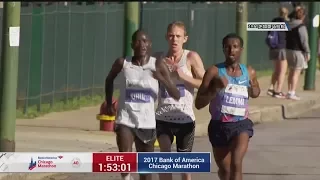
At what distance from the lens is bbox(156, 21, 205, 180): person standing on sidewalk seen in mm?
9562

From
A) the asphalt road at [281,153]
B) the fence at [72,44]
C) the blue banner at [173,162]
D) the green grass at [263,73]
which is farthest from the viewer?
the green grass at [263,73]

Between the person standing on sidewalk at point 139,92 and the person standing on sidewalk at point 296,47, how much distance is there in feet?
35.3

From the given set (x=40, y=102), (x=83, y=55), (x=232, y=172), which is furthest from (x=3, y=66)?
(x=83, y=55)

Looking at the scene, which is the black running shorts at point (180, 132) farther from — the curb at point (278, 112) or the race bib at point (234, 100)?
the curb at point (278, 112)

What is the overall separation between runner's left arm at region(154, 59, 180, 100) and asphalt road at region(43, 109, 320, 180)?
2880mm

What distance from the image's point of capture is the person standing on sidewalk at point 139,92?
30.2 feet

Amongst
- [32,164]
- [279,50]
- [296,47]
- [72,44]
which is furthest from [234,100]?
A: [296,47]

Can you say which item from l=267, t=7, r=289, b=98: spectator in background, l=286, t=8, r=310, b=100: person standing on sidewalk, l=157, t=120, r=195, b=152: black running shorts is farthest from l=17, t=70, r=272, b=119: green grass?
l=157, t=120, r=195, b=152: black running shorts

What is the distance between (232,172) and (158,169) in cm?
80

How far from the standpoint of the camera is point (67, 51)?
19109mm

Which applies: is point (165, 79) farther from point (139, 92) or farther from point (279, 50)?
point (279, 50)

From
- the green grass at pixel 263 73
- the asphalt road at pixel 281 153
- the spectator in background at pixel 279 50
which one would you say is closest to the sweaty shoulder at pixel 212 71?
the asphalt road at pixel 281 153

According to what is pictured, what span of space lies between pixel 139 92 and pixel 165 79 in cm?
26

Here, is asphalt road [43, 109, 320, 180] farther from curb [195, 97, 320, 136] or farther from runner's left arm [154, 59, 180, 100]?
runner's left arm [154, 59, 180, 100]
